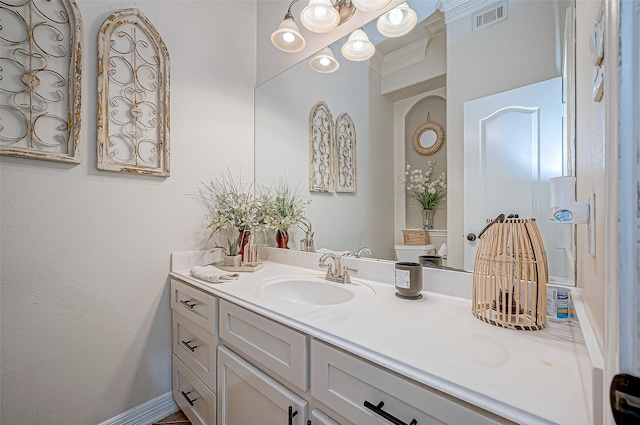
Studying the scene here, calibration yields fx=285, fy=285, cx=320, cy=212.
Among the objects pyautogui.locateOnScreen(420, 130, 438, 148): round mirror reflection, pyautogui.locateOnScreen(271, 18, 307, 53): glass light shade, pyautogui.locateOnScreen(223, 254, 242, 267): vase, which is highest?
pyautogui.locateOnScreen(271, 18, 307, 53): glass light shade

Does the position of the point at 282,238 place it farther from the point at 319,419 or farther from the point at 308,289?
the point at 319,419

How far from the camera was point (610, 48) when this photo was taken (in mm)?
290

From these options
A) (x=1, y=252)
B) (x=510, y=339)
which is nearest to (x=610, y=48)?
(x=510, y=339)

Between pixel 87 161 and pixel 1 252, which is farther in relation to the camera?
pixel 87 161

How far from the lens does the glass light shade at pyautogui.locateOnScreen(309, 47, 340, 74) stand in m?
1.59

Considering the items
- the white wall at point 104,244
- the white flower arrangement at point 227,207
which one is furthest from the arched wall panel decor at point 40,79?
the white flower arrangement at point 227,207

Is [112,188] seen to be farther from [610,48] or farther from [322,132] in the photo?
[610,48]

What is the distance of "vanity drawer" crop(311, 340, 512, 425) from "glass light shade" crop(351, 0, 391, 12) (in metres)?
1.46

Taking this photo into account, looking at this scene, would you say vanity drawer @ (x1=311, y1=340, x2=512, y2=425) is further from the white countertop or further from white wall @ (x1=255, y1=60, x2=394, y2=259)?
white wall @ (x1=255, y1=60, x2=394, y2=259)

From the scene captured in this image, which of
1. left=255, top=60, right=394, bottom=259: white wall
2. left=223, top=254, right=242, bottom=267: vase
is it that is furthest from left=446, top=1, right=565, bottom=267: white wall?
left=223, top=254, right=242, bottom=267: vase

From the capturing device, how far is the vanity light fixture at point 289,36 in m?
1.56

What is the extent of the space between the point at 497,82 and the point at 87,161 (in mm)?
1732

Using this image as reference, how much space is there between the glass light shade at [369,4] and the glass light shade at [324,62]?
27 centimetres

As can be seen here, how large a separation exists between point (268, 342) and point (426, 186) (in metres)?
0.85
